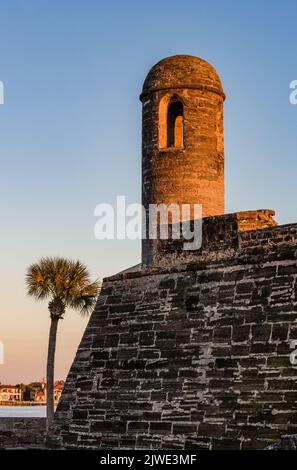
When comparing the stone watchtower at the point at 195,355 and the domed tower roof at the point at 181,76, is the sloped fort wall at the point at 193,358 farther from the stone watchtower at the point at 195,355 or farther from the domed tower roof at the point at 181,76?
the domed tower roof at the point at 181,76

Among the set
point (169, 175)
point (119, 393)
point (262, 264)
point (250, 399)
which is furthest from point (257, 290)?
point (169, 175)

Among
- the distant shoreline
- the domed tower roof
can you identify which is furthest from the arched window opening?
the distant shoreline

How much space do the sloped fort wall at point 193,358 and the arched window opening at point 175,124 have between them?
29.5 feet

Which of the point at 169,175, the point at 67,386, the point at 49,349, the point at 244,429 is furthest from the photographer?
the point at 49,349

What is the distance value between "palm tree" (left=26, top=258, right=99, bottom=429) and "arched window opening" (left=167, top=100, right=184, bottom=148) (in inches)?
173

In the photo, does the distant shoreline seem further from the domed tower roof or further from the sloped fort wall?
the sloped fort wall

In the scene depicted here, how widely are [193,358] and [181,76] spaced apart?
1139cm

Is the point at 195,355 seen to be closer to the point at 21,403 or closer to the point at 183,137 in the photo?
the point at 183,137

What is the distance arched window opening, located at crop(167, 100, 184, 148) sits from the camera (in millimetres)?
20844

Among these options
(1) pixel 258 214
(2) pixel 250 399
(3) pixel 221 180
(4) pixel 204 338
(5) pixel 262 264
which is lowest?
(2) pixel 250 399

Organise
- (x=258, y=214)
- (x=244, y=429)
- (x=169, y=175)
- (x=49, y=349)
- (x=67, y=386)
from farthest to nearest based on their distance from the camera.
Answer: (x=49, y=349), (x=169, y=175), (x=258, y=214), (x=67, y=386), (x=244, y=429)

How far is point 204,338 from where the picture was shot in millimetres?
10297
